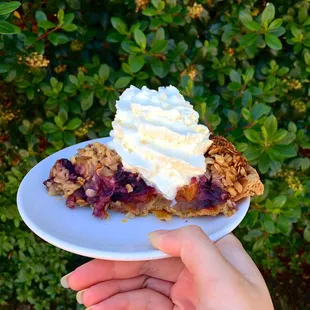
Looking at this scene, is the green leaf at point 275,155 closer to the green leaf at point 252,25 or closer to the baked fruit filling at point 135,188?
the baked fruit filling at point 135,188

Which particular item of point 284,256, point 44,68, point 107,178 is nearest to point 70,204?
point 107,178

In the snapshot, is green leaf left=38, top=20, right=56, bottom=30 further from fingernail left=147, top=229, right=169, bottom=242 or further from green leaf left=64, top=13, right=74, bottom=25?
fingernail left=147, top=229, right=169, bottom=242

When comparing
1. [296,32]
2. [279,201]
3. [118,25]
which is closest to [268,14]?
[296,32]

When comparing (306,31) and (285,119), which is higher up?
(306,31)

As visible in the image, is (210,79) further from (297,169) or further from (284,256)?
(284,256)

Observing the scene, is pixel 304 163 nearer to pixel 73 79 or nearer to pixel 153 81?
pixel 153 81

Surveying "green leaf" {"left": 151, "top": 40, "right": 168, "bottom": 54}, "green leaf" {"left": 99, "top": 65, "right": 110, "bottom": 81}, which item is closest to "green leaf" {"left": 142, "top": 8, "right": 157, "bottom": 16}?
"green leaf" {"left": 151, "top": 40, "right": 168, "bottom": 54}
